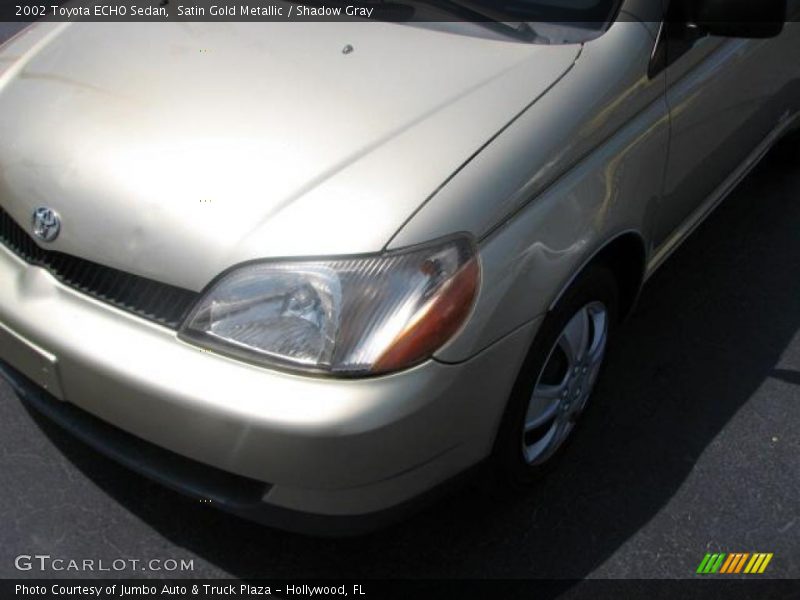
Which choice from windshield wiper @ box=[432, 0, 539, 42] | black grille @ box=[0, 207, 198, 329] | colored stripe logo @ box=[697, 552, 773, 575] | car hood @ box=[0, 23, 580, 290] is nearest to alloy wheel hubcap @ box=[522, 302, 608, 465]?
colored stripe logo @ box=[697, 552, 773, 575]

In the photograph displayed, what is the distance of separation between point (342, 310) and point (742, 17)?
4.59 feet

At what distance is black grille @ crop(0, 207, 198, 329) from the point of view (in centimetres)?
179

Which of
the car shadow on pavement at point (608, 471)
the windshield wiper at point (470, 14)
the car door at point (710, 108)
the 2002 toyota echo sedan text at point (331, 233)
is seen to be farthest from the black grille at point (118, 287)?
the car door at point (710, 108)

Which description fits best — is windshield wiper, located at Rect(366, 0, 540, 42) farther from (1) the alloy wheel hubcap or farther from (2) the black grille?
(2) the black grille

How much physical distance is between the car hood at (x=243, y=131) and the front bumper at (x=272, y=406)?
15cm

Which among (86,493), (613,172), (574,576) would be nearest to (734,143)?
(613,172)

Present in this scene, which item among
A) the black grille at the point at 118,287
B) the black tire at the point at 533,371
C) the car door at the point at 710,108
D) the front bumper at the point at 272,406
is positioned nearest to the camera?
the front bumper at the point at 272,406

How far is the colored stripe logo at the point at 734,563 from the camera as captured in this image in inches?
88.7

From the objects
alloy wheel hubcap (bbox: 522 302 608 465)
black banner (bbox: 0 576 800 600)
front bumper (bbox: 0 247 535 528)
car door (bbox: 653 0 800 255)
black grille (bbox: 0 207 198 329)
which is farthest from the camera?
car door (bbox: 653 0 800 255)

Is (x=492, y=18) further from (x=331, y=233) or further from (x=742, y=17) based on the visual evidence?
(x=331, y=233)

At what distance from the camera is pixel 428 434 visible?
1.76 m

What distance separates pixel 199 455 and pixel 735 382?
6.18 feet

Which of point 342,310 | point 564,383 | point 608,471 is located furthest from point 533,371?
point 608,471

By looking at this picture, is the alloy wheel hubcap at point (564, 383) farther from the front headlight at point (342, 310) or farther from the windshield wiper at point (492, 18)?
the windshield wiper at point (492, 18)
